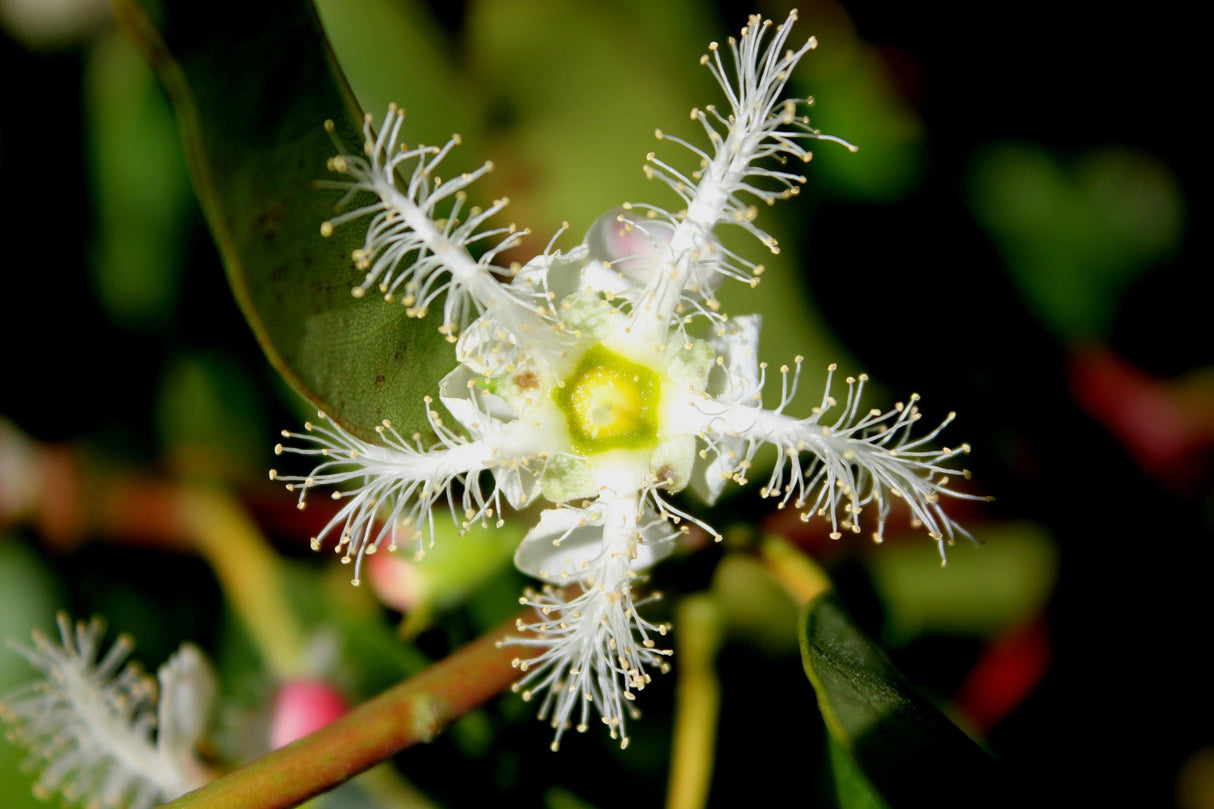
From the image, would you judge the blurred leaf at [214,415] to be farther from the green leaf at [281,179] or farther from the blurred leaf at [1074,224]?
the blurred leaf at [1074,224]

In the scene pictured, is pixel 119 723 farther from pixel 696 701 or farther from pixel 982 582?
pixel 982 582

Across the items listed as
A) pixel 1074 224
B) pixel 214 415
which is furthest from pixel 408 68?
pixel 1074 224

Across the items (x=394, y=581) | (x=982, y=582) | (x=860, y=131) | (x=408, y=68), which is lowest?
(x=394, y=581)

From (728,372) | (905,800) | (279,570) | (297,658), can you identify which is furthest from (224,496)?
(905,800)

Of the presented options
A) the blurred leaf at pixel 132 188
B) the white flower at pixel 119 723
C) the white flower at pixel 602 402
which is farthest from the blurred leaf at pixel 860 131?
the white flower at pixel 119 723

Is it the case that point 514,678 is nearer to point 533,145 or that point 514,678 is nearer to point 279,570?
point 279,570
